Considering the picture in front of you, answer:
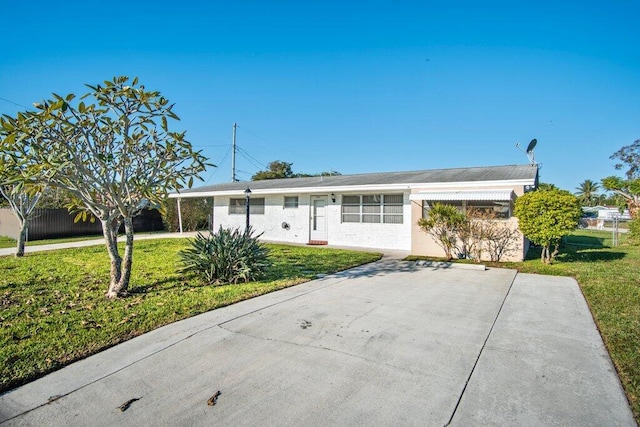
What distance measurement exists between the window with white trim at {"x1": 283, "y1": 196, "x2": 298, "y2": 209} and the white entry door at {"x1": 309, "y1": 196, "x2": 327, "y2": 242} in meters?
0.94

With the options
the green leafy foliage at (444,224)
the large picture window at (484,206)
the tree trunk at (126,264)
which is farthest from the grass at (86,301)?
the large picture window at (484,206)

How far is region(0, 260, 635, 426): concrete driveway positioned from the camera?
8.18 ft

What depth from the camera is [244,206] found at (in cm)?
1695

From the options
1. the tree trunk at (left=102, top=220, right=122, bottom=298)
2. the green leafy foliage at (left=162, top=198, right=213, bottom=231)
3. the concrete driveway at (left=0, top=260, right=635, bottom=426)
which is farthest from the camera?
the green leafy foliage at (left=162, top=198, right=213, bottom=231)

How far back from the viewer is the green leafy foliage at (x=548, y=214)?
28.5ft

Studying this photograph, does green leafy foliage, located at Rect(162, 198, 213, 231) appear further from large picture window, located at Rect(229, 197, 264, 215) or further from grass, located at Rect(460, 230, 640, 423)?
grass, located at Rect(460, 230, 640, 423)

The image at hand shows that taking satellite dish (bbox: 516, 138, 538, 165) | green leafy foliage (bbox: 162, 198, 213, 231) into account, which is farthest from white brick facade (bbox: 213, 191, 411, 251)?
satellite dish (bbox: 516, 138, 538, 165)

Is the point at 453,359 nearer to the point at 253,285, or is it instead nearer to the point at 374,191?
the point at 253,285

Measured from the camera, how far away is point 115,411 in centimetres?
251

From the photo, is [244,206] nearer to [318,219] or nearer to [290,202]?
[290,202]

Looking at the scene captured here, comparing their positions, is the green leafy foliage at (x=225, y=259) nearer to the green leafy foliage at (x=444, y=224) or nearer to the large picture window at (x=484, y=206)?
the green leafy foliage at (x=444, y=224)

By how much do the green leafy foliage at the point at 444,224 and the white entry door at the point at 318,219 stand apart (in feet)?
15.5

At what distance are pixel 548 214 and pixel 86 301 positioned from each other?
1067 centimetres

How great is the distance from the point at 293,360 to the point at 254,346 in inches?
22.7
